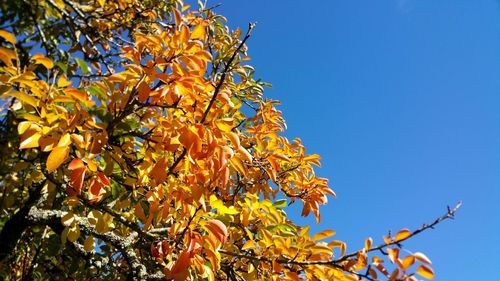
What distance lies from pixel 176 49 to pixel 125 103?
300 millimetres

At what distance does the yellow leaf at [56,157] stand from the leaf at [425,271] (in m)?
1.17

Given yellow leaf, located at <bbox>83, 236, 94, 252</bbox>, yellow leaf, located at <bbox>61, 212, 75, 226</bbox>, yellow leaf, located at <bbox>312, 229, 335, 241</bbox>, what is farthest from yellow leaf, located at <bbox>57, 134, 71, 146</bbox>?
yellow leaf, located at <bbox>312, 229, 335, 241</bbox>

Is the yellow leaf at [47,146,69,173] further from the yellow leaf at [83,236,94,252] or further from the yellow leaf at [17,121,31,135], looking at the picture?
the yellow leaf at [83,236,94,252]

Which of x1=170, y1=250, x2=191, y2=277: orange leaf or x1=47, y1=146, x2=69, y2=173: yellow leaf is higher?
x1=47, y1=146, x2=69, y2=173: yellow leaf

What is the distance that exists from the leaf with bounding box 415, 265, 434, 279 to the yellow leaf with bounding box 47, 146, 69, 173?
1.17 m

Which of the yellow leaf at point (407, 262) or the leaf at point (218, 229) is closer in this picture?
the yellow leaf at point (407, 262)

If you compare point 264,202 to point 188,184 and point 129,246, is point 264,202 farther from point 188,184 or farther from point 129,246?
point 129,246

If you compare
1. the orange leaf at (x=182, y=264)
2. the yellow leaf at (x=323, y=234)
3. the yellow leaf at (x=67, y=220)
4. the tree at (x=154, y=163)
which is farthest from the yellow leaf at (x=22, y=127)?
the yellow leaf at (x=323, y=234)

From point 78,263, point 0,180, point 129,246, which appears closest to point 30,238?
point 78,263

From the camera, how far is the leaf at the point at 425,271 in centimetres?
112

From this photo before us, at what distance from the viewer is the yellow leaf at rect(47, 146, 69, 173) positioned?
3.81 ft

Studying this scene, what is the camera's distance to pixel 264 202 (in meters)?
1.91

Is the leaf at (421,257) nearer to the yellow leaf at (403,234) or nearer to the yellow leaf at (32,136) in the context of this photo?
the yellow leaf at (403,234)

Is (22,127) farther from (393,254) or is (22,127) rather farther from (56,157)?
(393,254)
